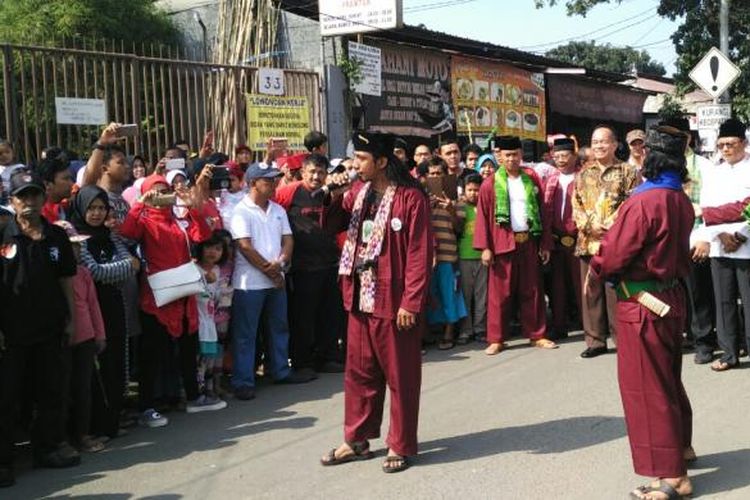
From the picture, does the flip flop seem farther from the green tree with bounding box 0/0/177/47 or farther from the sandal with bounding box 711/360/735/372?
the green tree with bounding box 0/0/177/47

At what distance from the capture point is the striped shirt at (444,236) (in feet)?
29.3

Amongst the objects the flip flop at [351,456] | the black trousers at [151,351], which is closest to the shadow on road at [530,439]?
the flip flop at [351,456]

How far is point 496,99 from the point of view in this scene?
16.6 meters

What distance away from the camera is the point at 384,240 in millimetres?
5246

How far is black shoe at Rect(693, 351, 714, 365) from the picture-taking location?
7555 mm

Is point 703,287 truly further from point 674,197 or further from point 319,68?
point 319,68

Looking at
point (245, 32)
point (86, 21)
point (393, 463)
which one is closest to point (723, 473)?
point (393, 463)

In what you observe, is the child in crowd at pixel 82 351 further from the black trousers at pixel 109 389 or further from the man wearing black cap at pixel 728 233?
the man wearing black cap at pixel 728 233

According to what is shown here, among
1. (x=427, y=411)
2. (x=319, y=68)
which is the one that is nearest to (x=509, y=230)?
(x=427, y=411)

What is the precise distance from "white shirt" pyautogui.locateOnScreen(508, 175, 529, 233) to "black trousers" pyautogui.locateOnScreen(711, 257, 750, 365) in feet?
6.04

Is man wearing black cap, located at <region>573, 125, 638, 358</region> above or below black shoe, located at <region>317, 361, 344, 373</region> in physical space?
above

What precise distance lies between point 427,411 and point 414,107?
8701 mm

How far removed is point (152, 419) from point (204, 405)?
496mm

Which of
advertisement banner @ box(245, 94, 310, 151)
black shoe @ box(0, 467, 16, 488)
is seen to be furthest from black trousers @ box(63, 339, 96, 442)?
advertisement banner @ box(245, 94, 310, 151)
